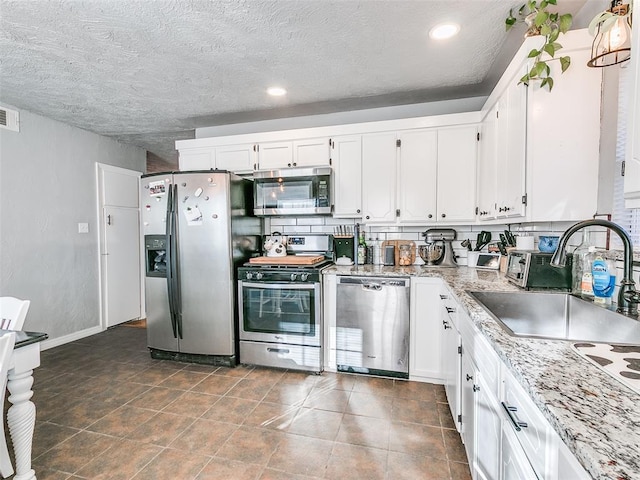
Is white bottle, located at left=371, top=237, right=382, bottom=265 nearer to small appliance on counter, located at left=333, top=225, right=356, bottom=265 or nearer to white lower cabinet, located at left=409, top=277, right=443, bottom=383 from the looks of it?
small appliance on counter, located at left=333, top=225, right=356, bottom=265

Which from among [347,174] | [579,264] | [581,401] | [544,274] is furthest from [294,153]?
[581,401]

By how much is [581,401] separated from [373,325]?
1.99 metres

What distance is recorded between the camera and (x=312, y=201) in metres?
3.00

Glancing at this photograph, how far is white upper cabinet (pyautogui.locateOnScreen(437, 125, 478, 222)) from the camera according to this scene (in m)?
2.72

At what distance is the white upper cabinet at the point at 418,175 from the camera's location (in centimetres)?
281

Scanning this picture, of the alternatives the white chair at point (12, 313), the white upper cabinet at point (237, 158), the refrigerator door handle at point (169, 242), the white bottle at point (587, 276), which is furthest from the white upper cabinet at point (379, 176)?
the white chair at point (12, 313)

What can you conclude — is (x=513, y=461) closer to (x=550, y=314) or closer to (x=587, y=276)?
(x=550, y=314)

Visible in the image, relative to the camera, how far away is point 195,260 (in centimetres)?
289

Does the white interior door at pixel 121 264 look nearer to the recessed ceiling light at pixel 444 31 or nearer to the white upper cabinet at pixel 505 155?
the recessed ceiling light at pixel 444 31

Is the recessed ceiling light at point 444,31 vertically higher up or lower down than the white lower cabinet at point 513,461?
higher up

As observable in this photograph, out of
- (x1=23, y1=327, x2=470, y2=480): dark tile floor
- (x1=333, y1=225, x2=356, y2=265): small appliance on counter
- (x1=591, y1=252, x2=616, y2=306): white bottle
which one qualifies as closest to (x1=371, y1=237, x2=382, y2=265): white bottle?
(x1=333, y1=225, x2=356, y2=265): small appliance on counter

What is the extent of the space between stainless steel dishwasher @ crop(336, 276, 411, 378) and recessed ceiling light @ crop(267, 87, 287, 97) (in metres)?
1.73

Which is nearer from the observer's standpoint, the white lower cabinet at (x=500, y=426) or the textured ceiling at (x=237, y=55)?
the white lower cabinet at (x=500, y=426)

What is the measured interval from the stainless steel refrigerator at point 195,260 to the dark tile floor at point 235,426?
0.24m
